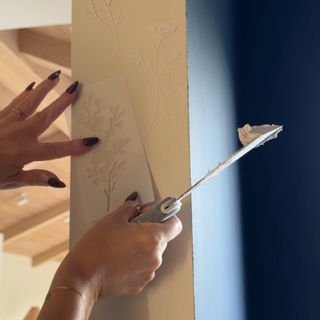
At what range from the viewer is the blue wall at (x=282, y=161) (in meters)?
1.07

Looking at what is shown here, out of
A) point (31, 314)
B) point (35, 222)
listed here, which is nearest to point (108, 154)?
point (35, 222)

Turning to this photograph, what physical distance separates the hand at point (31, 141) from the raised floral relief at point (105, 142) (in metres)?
0.02

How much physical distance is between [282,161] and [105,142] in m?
0.37

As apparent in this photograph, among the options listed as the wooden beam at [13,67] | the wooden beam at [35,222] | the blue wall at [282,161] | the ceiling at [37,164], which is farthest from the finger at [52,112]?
the wooden beam at [35,222]

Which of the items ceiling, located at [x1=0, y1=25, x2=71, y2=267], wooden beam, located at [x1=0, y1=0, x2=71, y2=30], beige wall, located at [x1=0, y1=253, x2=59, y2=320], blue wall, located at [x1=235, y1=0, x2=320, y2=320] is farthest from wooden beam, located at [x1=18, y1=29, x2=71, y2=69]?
beige wall, located at [x1=0, y1=253, x2=59, y2=320]

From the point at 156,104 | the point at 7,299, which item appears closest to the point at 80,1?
the point at 156,104

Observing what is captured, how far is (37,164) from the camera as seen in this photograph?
373cm

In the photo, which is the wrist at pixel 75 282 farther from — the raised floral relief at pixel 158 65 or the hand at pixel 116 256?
the raised floral relief at pixel 158 65

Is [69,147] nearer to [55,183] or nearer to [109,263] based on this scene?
[55,183]

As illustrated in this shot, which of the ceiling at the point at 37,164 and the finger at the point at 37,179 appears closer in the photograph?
the finger at the point at 37,179

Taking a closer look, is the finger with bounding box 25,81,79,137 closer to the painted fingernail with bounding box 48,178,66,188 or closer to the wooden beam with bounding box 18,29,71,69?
the painted fingernail with bounding box 48,178,66,188

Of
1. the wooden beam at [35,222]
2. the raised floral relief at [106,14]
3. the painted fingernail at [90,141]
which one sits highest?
the raised floral relief at [106,14]

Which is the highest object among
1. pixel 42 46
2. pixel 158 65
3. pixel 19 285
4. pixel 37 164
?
pixel 158 65

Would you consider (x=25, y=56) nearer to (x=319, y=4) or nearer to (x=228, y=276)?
(x=319, y=4)
